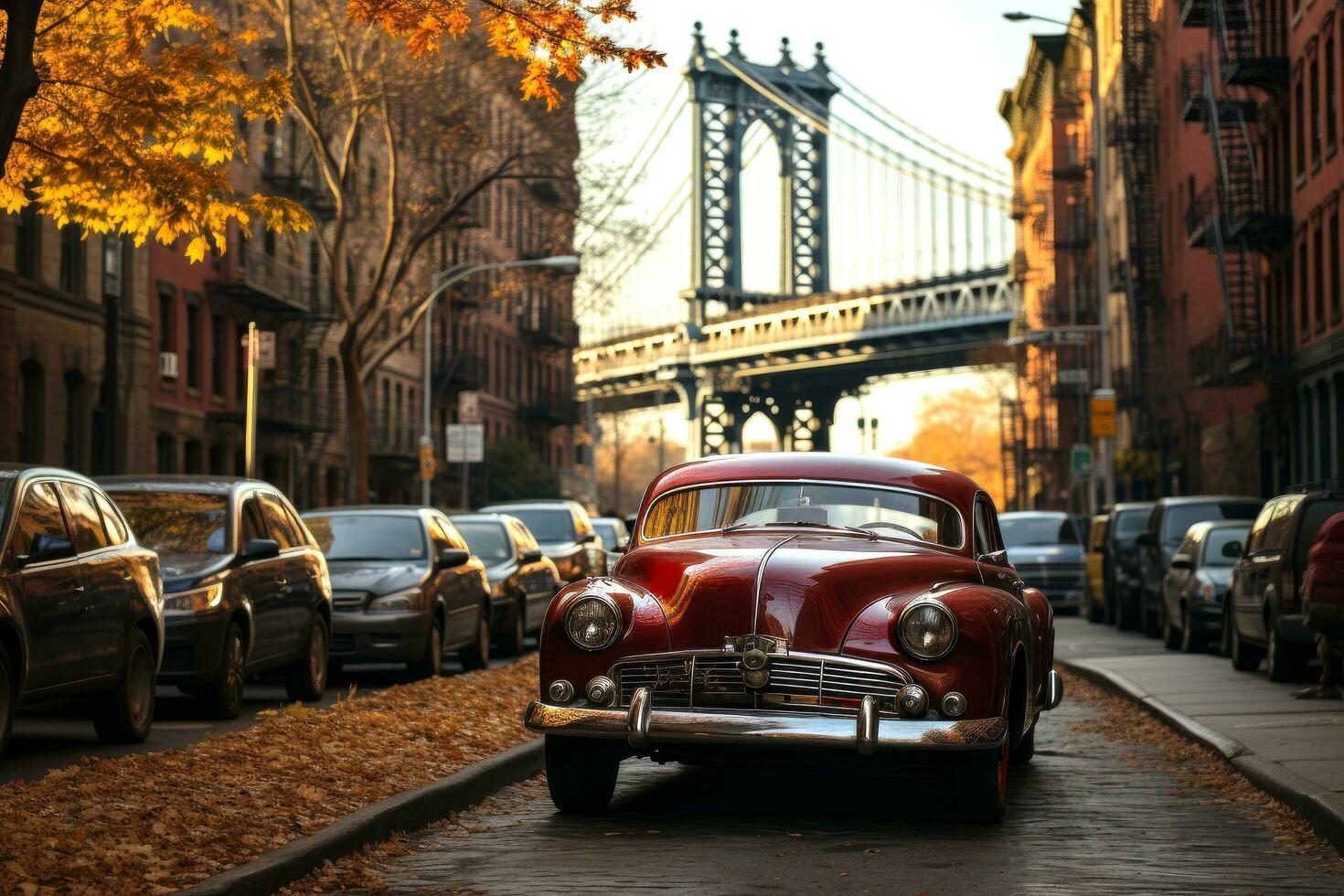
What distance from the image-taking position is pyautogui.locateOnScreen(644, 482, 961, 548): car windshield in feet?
34.3

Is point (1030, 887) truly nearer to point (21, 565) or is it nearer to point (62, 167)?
point (21, 565)

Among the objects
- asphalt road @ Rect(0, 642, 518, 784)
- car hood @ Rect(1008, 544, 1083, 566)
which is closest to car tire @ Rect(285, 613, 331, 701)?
asphalt road @ Rect(0, 642, 518, 784)

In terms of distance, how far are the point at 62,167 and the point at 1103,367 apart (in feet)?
118

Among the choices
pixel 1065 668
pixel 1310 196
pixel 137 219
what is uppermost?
pixel 1310 196

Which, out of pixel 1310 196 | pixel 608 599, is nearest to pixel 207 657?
pixel 608 599

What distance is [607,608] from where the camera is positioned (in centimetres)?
946

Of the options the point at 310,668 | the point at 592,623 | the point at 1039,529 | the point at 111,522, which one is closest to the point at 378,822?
the point at 592,623

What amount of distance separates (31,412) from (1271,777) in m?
29.4

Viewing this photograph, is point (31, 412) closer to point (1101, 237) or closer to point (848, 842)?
point (1101, 237)

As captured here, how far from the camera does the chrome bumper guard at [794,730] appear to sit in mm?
8789

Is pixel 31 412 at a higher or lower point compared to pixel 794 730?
higher

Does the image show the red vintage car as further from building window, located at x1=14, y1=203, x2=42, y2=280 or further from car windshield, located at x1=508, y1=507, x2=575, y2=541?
building window, located at x1=14, y1=203, x2=42, y2=280

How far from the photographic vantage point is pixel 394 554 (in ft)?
65.5

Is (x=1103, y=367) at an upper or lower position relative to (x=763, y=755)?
upper
